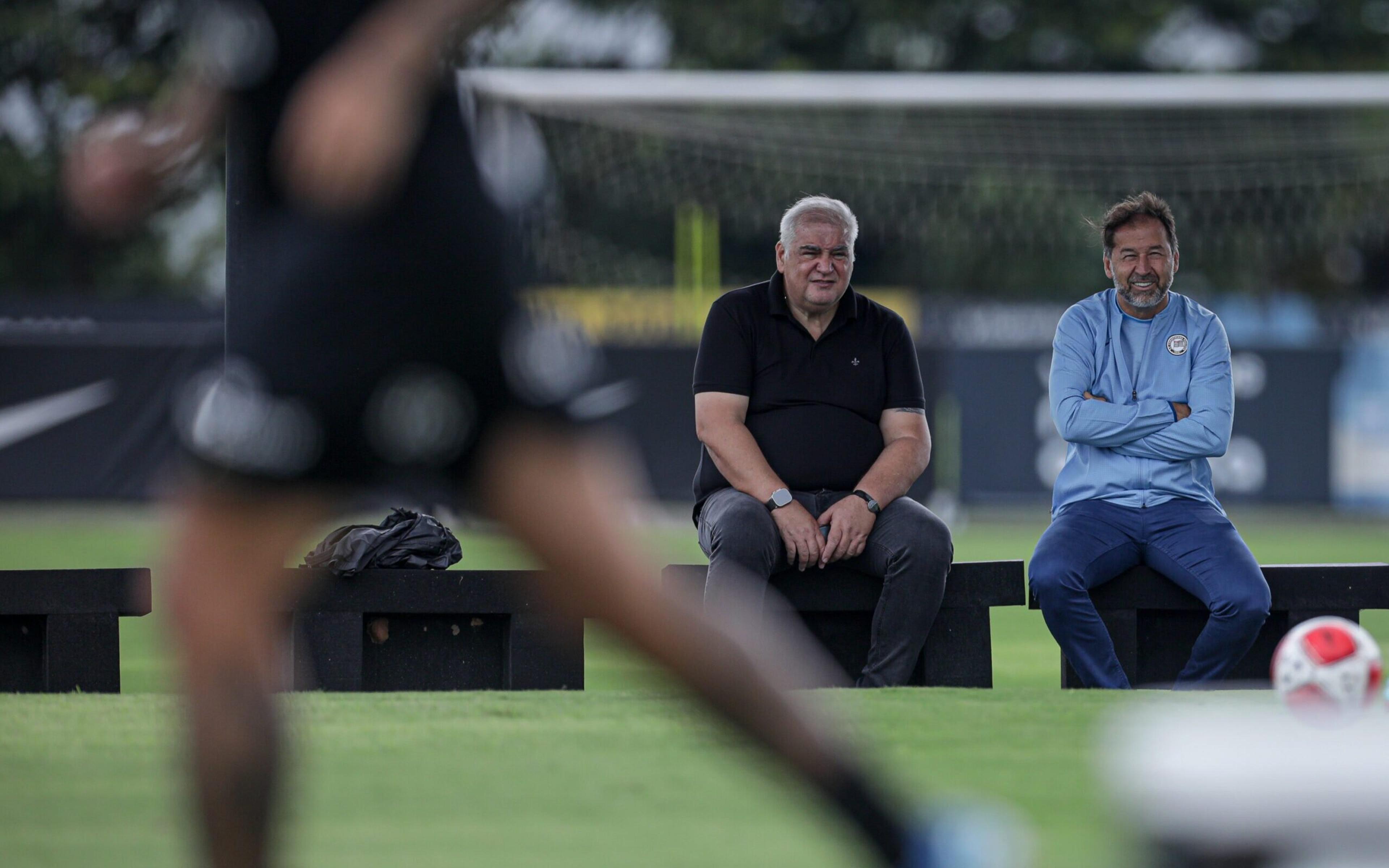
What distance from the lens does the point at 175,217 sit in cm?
2631

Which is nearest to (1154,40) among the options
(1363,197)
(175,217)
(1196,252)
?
(1196,252)

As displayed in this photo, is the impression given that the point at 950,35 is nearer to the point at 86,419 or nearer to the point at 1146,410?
the point at 86,419

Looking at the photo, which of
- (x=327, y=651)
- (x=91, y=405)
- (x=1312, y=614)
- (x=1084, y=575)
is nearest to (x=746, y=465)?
(x=1084, y=575)

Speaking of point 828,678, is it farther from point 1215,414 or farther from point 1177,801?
point 1177,801

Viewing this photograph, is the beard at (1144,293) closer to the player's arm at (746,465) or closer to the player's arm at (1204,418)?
the player's arm at (1204,418)

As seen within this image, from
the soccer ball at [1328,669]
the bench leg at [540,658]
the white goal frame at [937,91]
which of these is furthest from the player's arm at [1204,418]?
the white goal frame at [937,91]

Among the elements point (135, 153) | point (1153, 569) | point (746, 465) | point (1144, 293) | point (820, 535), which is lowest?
point (1153, 569)

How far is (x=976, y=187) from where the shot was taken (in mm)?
20984

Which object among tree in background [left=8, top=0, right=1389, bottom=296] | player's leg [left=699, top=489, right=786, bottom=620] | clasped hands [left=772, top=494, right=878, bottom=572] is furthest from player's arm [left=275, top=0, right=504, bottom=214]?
tree in background [left=8, top=0, right=1389, bottom=296]

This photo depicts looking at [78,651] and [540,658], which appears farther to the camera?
[540,658]

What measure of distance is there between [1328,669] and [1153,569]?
1.37m

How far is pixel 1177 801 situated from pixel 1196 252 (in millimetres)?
24728

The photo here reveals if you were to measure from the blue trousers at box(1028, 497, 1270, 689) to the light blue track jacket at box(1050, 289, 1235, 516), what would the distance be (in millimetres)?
102

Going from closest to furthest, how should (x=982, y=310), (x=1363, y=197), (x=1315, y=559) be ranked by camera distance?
(x=1315, y=559), (x=982, y=310), (x=1363, y=197)
